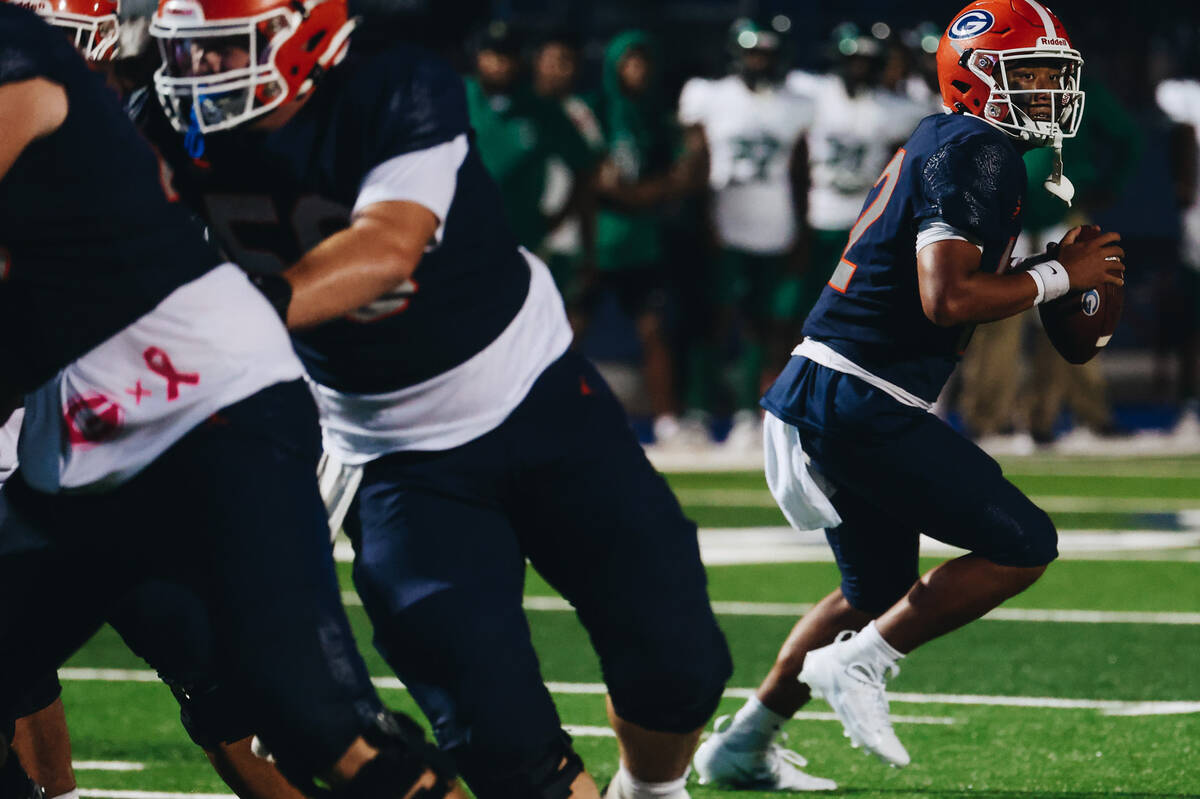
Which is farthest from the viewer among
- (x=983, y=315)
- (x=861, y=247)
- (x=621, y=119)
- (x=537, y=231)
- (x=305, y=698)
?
(x=621, y=119)

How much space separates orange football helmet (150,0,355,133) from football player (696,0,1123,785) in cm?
136

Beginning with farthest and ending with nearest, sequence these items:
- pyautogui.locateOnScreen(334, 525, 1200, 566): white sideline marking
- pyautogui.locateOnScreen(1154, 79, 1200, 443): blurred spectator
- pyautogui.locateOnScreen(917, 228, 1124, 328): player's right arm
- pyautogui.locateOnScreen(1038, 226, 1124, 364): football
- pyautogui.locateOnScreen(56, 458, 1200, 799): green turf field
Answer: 1. pyautogui.locateOnScreen(1154, 79, 1200, 443): blurred spectator
2. pyautogui.locateOnScreen(334, 525, 1200, 566): white sideline marking
3. pyautogui.locateOnScreen(56, 458, 1200, 799): green turf field
4. pyautogui.locateOnScreen(1038, 226, 1124, 364): football
5. pyautogui.locateOnScreen(917, 228, 1124, 328): player's right arm

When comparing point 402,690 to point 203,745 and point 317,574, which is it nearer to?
point 203,745

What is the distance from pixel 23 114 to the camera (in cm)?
268

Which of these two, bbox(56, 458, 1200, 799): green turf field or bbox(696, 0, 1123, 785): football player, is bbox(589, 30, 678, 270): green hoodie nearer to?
bbox(56, 458, 1200, 799): green turf field

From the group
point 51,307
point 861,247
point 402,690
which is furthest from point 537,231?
point 51,307

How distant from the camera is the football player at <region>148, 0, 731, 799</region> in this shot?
3135 millimetres

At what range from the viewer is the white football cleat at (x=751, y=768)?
4.29m

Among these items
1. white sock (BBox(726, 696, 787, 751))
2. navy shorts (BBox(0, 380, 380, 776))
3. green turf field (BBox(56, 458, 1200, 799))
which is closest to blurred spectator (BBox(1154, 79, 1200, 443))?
green turf field (BBox(56, 458, 1200, 799))

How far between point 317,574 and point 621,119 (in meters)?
8.21

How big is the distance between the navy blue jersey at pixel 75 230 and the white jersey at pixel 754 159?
785cm

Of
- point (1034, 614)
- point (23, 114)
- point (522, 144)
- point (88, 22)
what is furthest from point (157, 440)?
point (522, 144)

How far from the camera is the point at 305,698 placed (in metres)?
2.77

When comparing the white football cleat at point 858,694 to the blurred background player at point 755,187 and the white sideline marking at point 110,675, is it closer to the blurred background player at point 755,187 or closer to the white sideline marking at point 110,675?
the white sideline marking at point 110,675
